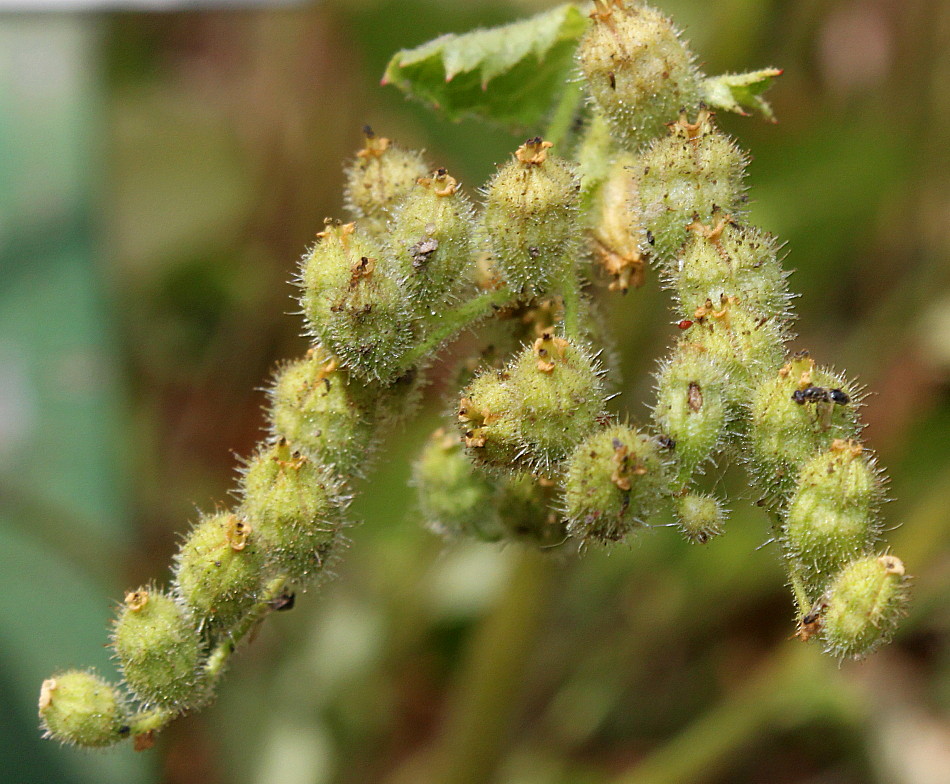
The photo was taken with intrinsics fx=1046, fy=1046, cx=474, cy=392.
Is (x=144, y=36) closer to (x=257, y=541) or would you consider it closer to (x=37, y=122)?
(x=37, y=122)

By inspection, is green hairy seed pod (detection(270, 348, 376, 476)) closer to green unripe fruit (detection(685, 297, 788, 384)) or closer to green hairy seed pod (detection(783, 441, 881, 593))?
green unripe fruit (detection(685, 297, 788, 384))

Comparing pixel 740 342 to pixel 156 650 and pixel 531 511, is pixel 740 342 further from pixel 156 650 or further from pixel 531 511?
pixel 156 650

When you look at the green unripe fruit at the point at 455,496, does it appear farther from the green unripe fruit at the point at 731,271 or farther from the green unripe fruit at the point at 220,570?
the green unripe fruit at the point at 731,271

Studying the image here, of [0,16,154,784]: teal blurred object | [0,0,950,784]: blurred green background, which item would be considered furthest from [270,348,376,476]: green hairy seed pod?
[0,16,154,784]: teal blurred object

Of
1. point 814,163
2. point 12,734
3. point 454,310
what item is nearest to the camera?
point 454,310

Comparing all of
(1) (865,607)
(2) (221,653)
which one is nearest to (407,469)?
(2) (221,653)

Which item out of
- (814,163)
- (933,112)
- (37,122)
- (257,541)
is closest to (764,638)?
(814,163)
